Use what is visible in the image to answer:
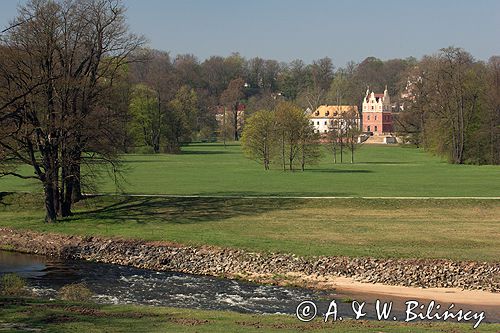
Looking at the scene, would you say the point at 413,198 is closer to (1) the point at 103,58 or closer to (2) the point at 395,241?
(2) the point at 395,241

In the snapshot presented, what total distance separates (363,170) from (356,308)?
179 ft

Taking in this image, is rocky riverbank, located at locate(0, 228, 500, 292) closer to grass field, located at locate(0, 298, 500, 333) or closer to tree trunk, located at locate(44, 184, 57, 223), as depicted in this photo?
tree trunk, located at locate(44, 184, 57, 223)

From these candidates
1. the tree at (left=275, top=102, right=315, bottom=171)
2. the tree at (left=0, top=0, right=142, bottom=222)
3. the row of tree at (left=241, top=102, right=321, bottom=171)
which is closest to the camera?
the tree at (left=0, top=0, right=142, bottom=222)

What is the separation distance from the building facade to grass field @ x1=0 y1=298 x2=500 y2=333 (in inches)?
6696

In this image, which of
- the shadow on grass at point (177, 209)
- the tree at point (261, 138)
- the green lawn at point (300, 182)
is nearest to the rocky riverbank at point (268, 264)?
the shadow on grass at point (177, 209)

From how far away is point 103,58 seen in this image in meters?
51.8

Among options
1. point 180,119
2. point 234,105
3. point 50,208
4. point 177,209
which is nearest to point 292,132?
point 177,209

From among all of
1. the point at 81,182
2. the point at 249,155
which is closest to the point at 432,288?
the point at 81,182

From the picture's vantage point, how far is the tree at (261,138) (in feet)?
268

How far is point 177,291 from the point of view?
95.2 ft

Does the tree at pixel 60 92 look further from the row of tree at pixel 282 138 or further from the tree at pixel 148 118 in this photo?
the tree at pixel 148 118

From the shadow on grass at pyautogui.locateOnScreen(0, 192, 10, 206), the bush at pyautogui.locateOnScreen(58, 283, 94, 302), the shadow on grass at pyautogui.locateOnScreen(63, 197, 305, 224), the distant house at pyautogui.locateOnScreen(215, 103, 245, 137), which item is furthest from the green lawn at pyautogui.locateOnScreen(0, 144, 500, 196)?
the distant house at pyautogui.locateOnScreen(215, 103, 245, 137)

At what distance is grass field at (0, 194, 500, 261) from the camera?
115 ft

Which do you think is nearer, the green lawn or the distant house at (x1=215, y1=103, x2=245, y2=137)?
the green lawn
